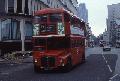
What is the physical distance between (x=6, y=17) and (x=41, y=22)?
28.4m

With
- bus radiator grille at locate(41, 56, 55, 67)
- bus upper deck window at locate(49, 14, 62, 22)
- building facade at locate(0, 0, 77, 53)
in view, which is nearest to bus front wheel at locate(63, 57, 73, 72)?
bus radiator grille at locate(41, 56, 55, 67)

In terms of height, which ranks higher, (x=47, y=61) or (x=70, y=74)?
(x=47, y=61)

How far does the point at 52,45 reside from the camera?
25.2 m

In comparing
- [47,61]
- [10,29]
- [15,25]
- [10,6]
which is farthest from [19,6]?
[47,61]

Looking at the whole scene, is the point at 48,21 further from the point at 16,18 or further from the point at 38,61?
the point at 16,18

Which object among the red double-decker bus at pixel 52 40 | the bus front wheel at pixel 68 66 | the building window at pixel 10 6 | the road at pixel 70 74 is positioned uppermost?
the building window at pixel 10 6

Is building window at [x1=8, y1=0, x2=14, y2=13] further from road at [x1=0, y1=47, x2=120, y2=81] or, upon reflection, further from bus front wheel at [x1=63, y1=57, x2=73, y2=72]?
bus front wheel at [x1=63, y1=57, x2=73, y2=72]

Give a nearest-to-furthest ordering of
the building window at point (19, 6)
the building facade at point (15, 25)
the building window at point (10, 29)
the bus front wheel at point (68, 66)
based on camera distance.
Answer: the bus front wheel at point (68, 66) → the building facade at point (15, 25) → the building window at point (10, 29) → the building window at point (19, 6)

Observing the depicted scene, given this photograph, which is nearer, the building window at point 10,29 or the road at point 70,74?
the road at point 70,74

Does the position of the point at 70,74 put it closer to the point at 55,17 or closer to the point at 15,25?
the point at 55,17

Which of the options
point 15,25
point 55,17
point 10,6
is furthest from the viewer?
point 15,25

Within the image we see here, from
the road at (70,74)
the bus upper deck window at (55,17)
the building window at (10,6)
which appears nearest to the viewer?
the road at (70,74)

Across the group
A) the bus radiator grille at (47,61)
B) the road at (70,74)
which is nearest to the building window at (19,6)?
the road at (70,74)

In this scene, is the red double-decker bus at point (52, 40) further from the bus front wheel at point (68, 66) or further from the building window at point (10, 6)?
the building window at point (10, 6)
